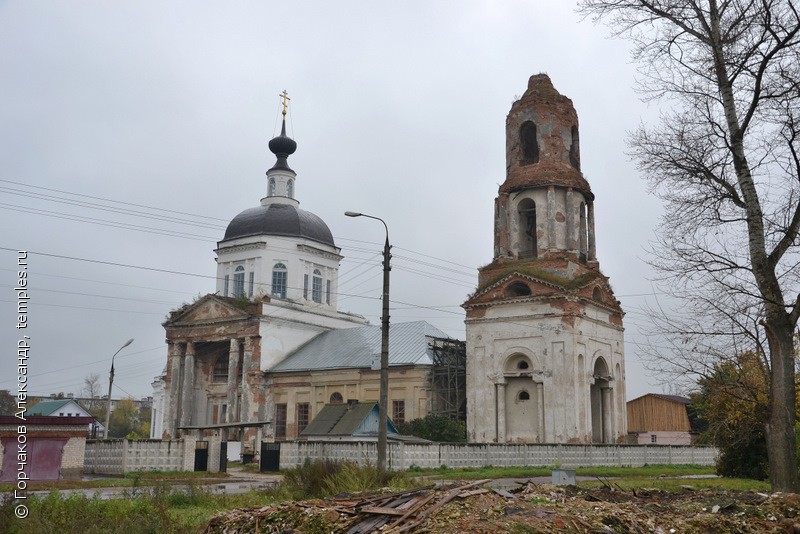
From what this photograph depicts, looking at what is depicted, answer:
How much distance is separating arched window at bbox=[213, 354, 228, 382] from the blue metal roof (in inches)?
198

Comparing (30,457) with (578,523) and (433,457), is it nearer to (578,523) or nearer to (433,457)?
(433,457)

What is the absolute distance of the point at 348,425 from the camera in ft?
95.1

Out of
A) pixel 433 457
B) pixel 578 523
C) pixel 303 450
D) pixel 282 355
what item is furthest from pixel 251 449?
pixel 578 523

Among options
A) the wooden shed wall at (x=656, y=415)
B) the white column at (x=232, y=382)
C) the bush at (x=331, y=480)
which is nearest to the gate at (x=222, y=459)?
the bush at (x=331, y=480)

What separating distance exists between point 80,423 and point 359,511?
18.0 meters

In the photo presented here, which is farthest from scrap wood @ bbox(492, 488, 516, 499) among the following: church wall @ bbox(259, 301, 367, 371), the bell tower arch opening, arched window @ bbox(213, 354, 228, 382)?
arched window @ bbox(213, 354, 228, 382)

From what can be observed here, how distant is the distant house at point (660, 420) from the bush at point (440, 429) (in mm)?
15931

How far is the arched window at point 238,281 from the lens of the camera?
5127 cm

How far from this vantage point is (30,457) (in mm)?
22594

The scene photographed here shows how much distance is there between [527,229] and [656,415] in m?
19.3

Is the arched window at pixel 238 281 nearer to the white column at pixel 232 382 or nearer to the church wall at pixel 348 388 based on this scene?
the white column at pixel 232 382

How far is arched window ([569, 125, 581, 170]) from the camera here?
36875 mm

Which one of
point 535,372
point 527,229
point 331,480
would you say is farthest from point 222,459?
point 331,480

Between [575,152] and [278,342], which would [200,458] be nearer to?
[278,342]
